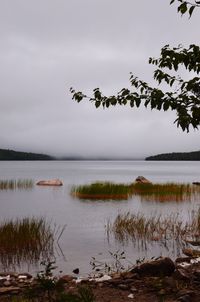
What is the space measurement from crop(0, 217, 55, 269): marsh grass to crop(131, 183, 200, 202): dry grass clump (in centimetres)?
1987

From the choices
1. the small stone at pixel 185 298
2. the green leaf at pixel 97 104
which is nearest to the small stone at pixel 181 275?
Answer: the small stone at pixel 185 298

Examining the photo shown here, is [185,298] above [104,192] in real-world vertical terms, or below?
above

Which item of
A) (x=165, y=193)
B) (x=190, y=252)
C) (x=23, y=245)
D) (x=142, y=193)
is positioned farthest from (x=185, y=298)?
(x=142, y=193)

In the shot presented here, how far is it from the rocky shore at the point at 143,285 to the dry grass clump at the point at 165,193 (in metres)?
24.5

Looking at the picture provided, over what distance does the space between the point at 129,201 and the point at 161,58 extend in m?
28.0

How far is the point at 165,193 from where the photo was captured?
3569 cm

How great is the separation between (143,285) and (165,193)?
2741cm

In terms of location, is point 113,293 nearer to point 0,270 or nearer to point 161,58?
point 161,58

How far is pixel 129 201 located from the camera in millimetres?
34594

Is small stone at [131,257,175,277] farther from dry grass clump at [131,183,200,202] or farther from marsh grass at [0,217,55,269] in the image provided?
dry grass clump at [131,183,200,202]

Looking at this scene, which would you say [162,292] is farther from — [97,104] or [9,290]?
[97,104]

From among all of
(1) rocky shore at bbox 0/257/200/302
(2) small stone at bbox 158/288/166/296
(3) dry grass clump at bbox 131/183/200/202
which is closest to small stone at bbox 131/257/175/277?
(1) rocky shore at bbox 0/257/200/302

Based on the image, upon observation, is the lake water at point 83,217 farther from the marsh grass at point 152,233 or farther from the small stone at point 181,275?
the small stone at point 181,275

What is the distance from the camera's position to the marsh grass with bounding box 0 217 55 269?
14125mm
